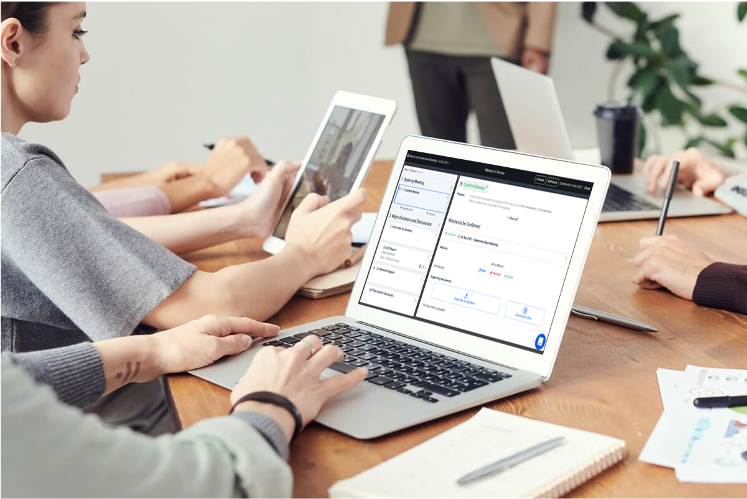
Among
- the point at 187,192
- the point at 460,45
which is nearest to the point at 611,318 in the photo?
the point at 187,192

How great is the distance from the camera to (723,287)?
117 cm

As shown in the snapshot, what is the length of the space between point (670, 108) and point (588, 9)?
618mm

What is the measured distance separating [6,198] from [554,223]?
2.17ft

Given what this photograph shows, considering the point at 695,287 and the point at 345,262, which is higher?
the point at 695,287

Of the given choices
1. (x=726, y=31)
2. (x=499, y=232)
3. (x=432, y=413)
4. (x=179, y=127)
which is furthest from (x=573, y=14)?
(x=432, y=413)

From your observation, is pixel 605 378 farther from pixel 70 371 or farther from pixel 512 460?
pixel 70 371

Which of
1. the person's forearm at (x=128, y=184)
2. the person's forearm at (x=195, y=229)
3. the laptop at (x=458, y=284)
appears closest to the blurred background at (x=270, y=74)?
the person's forearm at (x=128, y=184)

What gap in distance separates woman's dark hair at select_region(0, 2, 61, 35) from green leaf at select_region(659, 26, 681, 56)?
10.2 ft

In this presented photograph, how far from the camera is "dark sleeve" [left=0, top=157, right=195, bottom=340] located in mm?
1007

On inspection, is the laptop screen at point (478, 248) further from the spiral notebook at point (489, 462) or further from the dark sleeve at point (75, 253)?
the dark sleeve at point (75, 253)

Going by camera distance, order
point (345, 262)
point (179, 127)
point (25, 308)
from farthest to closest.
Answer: point (179, 127)
point (345, 262)
point (25, 308)

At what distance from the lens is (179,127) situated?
3.71m

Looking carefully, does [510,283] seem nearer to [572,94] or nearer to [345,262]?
[345,262]

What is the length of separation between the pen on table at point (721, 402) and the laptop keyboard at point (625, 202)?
80 centimetres
